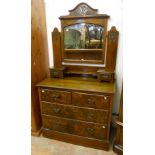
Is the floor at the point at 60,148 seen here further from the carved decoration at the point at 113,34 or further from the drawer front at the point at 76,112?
the carved decoration at the point at 113,34

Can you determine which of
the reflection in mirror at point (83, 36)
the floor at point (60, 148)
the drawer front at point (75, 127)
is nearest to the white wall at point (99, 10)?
the reflection in mirror at point (83, 36)

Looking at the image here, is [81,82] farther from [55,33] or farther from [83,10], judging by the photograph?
[83,10]

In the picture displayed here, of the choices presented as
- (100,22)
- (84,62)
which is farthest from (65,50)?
(100,22)

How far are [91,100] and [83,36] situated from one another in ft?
2.82

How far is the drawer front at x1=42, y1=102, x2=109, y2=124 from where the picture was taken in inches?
63.9

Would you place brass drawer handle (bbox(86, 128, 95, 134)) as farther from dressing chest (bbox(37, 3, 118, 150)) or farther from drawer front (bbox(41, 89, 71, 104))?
drawer front (bbox(41, 89, 71, 104))

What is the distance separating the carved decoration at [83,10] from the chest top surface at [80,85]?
86cm

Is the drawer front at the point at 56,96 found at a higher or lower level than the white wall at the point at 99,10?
lower

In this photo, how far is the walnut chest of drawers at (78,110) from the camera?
5.21ft

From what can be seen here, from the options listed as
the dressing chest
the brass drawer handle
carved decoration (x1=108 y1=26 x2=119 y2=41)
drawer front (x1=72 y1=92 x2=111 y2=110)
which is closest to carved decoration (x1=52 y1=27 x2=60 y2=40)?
the dressing chest

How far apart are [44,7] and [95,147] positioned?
1990 mm
